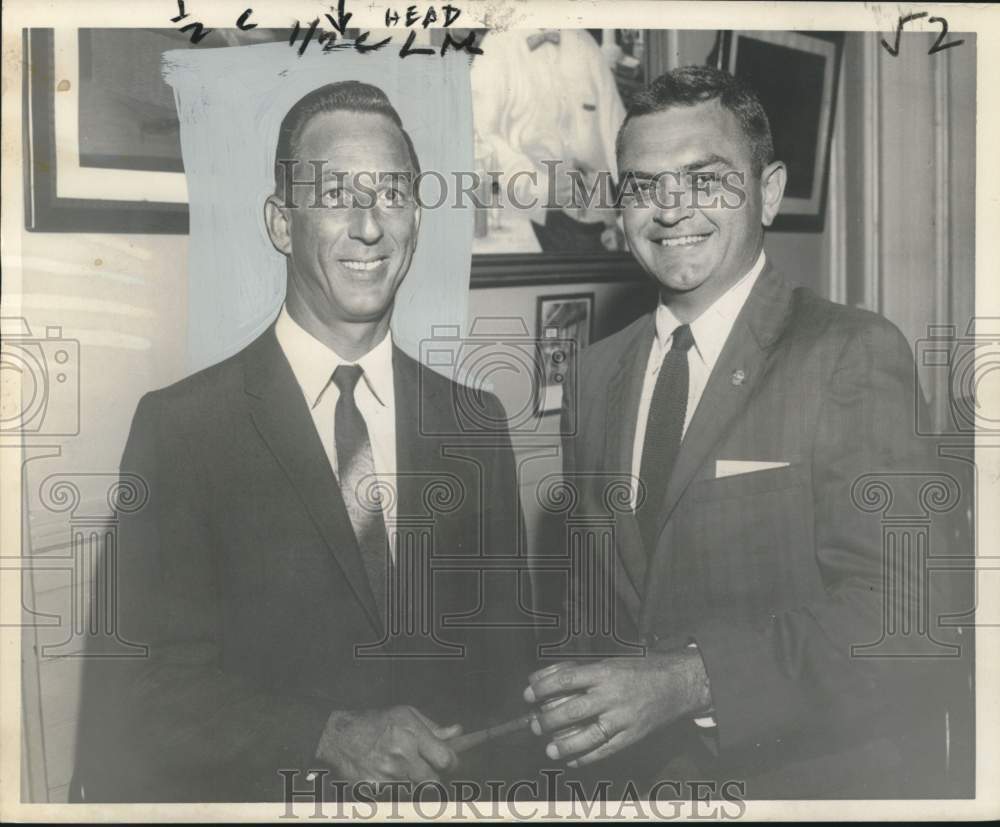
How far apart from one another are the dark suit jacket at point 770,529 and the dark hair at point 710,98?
0.25 m

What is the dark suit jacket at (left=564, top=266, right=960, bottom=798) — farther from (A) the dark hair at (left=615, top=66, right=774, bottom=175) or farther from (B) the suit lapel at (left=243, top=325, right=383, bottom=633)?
(B) the suit lapel at (left=243, top=325, right=383, bottom=633)

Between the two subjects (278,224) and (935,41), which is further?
(935,41)

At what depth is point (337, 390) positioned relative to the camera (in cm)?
188

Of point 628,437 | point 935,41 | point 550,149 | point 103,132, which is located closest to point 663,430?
point 628,437

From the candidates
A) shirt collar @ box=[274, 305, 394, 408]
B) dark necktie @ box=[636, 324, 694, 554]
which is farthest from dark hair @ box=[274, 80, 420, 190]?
dark necktie @ box=[636, 324, 694, 554]

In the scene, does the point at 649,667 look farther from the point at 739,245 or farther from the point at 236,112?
the point at 236,112

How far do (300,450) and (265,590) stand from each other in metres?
0.27

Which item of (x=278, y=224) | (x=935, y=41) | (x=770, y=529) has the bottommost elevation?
(x=770, y=529)

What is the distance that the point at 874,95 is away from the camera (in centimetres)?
197

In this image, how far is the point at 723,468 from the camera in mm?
1873

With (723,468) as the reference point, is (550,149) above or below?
above

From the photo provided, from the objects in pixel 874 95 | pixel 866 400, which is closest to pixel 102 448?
pixel 866 400

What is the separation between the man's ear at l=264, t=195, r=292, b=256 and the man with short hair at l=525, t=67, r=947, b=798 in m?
0.61

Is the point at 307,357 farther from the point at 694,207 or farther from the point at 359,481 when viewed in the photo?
the point at 694,207
